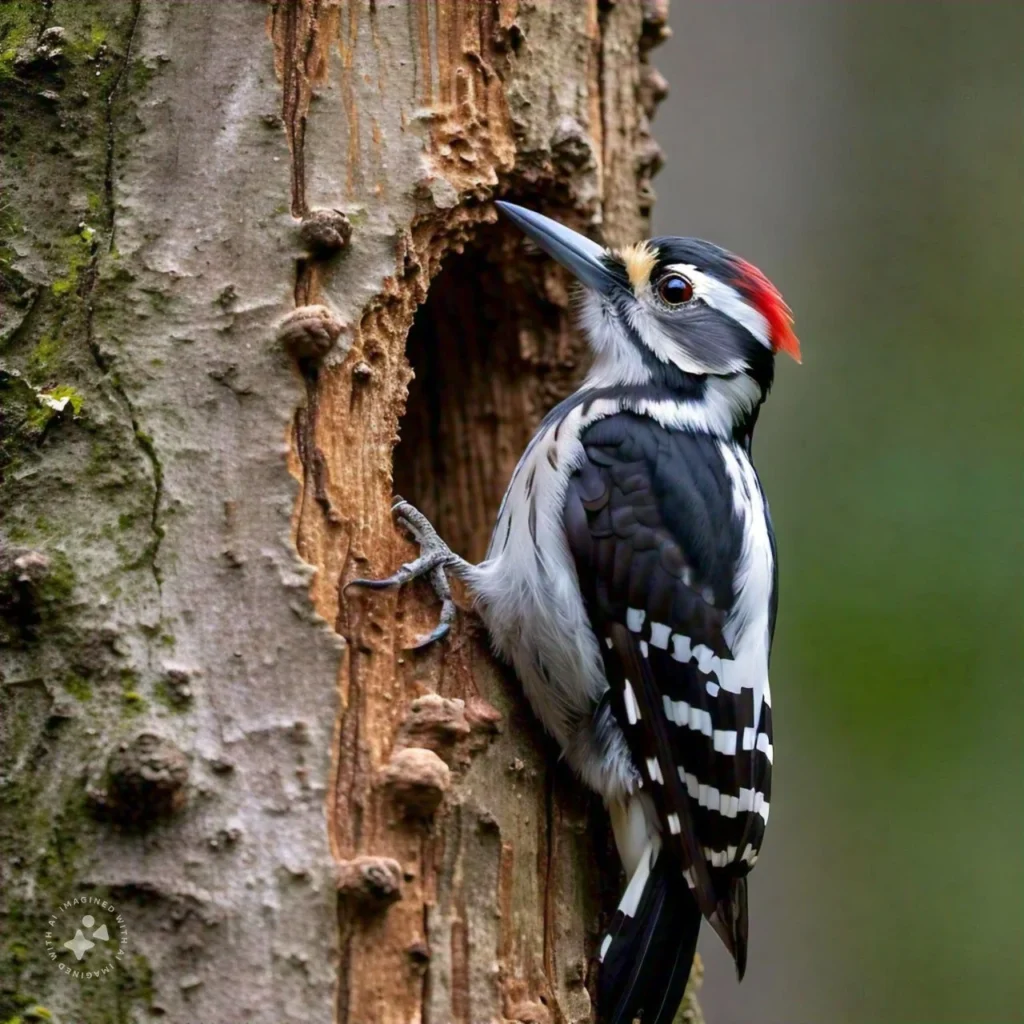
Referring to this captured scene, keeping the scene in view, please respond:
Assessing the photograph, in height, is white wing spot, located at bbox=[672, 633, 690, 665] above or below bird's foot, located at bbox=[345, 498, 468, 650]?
below

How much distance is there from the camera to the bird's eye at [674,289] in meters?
3.60

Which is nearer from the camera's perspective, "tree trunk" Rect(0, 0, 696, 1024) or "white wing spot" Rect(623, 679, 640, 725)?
"tree trunk" Rect(0, 0, 696, 1024)

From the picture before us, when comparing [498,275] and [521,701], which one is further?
[498,275]

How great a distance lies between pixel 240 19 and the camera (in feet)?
9.73

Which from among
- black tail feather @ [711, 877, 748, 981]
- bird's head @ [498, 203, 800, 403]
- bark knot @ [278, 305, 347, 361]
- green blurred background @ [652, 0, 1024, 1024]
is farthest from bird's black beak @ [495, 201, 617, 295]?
green blurred background @ [652, 0, 1024, 1024]

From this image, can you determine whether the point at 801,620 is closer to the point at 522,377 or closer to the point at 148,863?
the point at 522,377

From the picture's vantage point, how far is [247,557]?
103 inches

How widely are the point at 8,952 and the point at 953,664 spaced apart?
4958 mm

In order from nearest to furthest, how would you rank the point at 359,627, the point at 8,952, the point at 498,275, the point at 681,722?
the point at 8,952 < the point at 359,627 < the point at 681,722 < the point at 498,275

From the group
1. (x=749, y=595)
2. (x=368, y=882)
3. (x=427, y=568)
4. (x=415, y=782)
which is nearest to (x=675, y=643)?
(x=749, y=595)

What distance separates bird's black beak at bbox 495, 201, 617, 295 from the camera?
3.39 meters

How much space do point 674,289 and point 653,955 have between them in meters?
1.79

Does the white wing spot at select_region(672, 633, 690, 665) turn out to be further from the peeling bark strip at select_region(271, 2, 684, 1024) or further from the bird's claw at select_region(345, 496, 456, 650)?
the bird's claw at select_region(345, 496, 456, 650)

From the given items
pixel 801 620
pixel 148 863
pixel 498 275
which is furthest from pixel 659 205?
pixel 148 863
